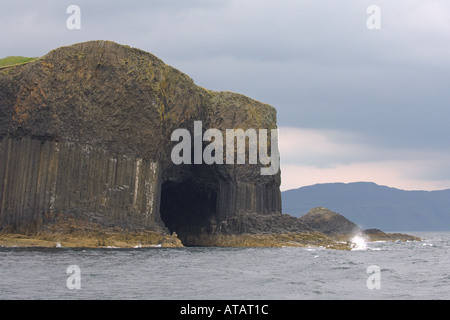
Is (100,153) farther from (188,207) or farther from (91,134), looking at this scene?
(188,207)

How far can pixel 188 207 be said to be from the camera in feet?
285

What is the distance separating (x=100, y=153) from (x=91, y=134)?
7.05ft

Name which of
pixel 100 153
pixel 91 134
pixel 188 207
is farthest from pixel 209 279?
pixel 188 207

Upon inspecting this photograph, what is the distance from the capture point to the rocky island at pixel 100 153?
2430 inches

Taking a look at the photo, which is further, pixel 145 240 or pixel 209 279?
pixel 145 240

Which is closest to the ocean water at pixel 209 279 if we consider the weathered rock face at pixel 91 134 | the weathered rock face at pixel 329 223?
the weathered rock face at pixel 91 134

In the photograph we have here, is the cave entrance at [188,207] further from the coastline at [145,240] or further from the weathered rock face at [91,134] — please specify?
the weathered rock face at [91,134]

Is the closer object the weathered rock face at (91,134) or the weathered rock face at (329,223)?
the weathered rock face at (91,134)

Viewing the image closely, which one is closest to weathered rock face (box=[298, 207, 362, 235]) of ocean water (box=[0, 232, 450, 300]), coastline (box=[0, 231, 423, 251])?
coastline (box=[0, 231, 423, 251])

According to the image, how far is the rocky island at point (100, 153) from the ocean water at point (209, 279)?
1507 centimetres

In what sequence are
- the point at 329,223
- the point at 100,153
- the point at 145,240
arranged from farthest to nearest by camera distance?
1. the point at 329,223
2. the point at 145,240
3. the point at 100,153
